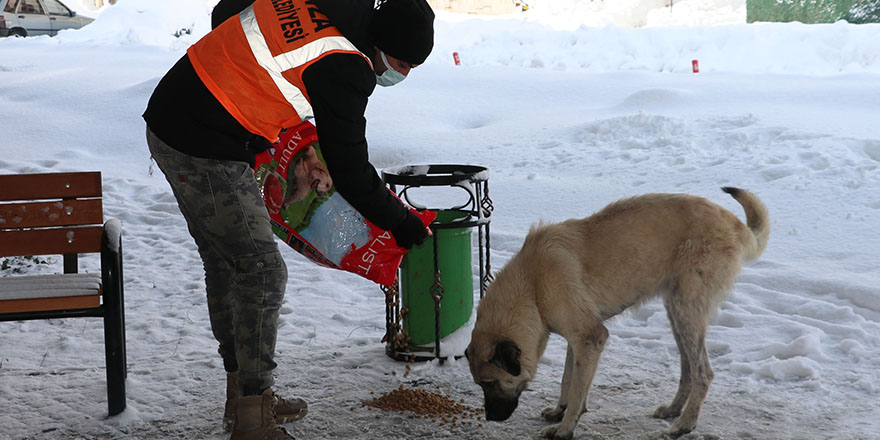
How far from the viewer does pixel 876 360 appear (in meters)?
4.28

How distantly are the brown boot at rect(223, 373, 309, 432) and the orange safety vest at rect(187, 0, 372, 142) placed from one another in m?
1.29

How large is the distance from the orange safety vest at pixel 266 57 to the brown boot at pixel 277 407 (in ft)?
4.24

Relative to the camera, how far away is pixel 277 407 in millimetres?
3740

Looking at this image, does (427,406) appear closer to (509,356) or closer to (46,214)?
(509,356)

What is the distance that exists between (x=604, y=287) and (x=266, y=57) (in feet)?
6.20

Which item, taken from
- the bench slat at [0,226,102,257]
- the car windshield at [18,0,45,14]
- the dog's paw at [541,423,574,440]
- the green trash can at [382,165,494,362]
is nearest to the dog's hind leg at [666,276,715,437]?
the dog's paw at [541,423,574,440]

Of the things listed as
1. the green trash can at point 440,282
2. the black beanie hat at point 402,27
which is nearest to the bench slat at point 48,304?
the green trash can at point 440,282

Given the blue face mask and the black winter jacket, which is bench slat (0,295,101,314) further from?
the blue face mask

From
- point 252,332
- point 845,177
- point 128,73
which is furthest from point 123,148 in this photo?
point 845,177

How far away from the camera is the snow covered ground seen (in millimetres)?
3857

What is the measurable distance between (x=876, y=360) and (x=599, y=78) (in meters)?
9.46

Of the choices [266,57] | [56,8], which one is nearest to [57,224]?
[266,57]

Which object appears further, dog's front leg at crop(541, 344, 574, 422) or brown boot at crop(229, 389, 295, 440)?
dog's front leg at crop(541, 344, 574, 422)

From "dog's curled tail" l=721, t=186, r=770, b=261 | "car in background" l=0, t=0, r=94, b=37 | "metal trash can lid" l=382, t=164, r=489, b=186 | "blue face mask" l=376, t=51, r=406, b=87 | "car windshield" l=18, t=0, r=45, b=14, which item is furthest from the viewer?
"car windshield" l=18, t=0, r=45, b=14
